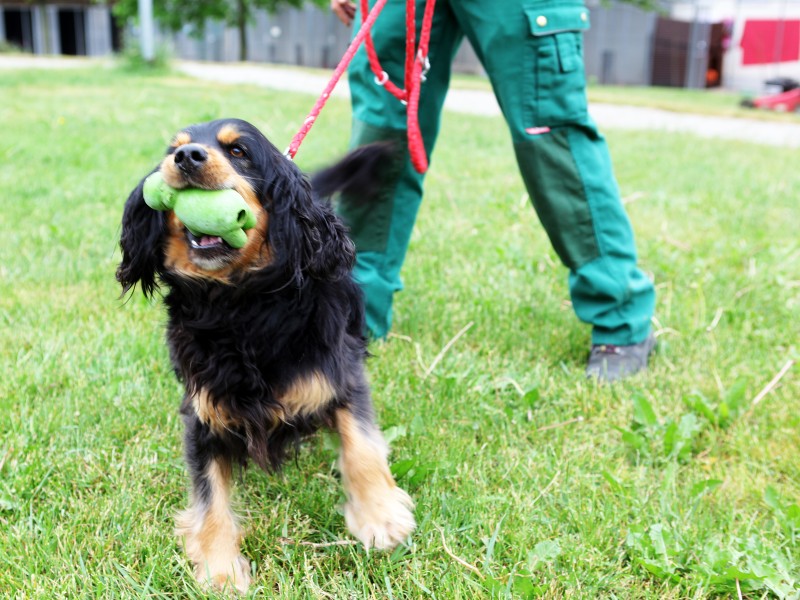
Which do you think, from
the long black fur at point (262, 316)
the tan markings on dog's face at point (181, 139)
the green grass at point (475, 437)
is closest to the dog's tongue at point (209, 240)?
the long black fur at point (262, 316)

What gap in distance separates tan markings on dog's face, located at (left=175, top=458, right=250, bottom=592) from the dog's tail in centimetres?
104

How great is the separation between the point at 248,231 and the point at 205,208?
188 millimetres

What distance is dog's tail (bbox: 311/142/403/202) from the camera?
2662mm

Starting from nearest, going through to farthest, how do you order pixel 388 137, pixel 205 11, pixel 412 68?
pixel 412 68
pixel 388 137
pixel 205 11

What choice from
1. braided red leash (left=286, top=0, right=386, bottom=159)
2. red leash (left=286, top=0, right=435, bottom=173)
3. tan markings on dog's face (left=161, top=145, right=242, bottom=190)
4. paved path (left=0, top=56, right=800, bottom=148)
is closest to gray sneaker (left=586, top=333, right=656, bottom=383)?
red leash (left=286, top=0, right=435, bottom=173)

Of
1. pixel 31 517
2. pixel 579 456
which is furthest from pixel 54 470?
pixel 579 456

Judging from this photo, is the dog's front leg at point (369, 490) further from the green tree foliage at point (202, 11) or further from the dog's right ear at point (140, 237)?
the green tree foliage at point (202, 11)

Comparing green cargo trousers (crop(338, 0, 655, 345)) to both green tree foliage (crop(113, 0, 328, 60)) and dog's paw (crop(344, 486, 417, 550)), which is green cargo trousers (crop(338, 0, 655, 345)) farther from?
Result: green tree foliage (crop(113, 0, 328, 60))

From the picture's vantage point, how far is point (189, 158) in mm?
1791

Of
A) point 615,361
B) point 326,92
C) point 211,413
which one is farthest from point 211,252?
point 615,361

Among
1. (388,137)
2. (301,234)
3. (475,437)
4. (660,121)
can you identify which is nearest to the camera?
(301,234)

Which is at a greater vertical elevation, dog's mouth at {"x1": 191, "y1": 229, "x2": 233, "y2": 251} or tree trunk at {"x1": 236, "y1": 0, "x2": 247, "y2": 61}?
tree trunk at {"x1": 236, "y1": 0, "x2": 247, "y2": 61}

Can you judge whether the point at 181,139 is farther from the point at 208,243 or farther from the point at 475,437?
the point at 475,437

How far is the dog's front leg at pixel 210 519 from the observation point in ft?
6.26
